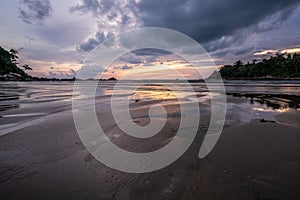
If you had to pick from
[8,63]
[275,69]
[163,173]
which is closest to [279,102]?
[163,173]

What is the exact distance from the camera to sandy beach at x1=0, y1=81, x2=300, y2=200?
8.71ft

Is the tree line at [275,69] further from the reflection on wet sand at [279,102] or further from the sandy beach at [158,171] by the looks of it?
the sandy beach at [158,171]

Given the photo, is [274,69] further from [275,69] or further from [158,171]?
[158,171]

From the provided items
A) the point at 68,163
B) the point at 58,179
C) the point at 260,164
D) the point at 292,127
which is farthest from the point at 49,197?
the point at 292,127

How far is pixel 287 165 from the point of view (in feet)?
11.3

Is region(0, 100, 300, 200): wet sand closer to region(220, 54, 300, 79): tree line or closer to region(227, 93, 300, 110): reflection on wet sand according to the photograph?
region(227, 93, 300, 110): reflection on wet sand

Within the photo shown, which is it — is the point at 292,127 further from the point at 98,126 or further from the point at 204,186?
the point at 98,126

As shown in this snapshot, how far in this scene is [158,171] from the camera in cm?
329

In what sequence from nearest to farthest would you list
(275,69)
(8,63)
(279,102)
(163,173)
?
(163,173)
(279,102)
(8,63)
(275,69)

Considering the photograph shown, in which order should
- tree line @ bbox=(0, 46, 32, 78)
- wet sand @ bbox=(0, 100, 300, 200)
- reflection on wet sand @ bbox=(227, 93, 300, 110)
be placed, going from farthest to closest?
1. tree line @ bbox=(0, 46, 32, 78)
2. reflection on wet sand @ bbox=(227, 93, 300, 110)
3. wet sand @ bbox=(0, 100, 300, 200)

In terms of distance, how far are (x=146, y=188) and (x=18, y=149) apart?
3.55 m

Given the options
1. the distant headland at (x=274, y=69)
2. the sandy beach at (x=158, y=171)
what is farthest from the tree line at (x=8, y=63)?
the distant headland at (x=274, y=69)

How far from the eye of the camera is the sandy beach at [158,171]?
104 inches

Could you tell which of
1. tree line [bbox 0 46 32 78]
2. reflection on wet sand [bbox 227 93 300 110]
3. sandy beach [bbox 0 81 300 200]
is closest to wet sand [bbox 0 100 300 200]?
sandy beach [bbox 0 81 300 200]
